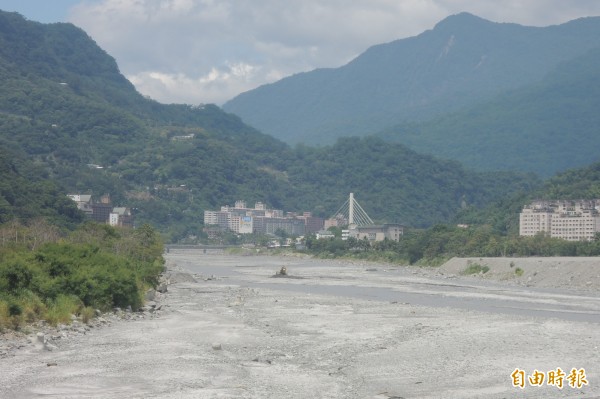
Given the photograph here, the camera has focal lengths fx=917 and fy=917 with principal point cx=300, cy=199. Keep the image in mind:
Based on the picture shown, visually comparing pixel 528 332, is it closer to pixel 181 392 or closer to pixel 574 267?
pixel 181 392

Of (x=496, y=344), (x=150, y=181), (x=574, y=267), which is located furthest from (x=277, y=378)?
(x=150, y=181)

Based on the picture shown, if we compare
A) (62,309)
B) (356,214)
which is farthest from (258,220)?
(62,309)

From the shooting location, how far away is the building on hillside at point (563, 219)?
350 feet

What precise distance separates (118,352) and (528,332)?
11.6 m

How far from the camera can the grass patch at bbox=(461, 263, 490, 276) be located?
237ft

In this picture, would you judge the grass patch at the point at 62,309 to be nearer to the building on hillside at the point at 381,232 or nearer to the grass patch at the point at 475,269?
the grass patch at the point at 475,269

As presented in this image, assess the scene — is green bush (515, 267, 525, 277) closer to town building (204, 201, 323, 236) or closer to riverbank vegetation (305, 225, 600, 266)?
riverbank vegetation (305, 225, 600, 266)

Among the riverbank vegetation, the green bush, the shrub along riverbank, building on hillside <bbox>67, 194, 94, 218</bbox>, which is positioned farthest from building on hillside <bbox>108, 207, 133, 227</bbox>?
the shrub along riverbank

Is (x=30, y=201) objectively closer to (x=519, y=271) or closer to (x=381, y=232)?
(x=519, y=271)

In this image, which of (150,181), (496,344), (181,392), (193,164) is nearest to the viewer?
(181,392)

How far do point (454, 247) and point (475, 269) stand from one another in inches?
823

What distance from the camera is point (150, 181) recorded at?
577 feet

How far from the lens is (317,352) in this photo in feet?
69.3

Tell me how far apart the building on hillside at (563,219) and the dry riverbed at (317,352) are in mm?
70800
